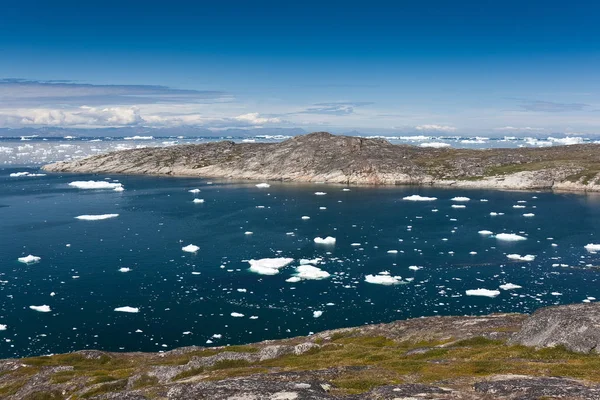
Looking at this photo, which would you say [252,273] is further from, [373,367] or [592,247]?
[592,247]

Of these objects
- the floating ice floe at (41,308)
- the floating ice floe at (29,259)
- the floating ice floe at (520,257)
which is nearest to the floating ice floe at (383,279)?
the floating ice floe at (520,257)

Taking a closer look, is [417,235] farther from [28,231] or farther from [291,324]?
[28,231]

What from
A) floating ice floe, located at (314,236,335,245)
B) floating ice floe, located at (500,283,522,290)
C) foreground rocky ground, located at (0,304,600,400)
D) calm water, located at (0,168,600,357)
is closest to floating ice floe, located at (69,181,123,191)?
calm water, located at (0,168,600,357)

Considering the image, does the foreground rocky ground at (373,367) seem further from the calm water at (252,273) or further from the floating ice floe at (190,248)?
the floating ice floe at (190,248)

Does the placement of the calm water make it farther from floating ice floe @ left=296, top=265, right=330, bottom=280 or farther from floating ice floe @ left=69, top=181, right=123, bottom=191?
floating ice floe @ left=69, top=181, right=123, bottom=191

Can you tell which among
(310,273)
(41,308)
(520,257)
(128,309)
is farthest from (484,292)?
(41,308)

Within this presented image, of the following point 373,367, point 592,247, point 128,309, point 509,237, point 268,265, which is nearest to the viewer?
point 373,367
